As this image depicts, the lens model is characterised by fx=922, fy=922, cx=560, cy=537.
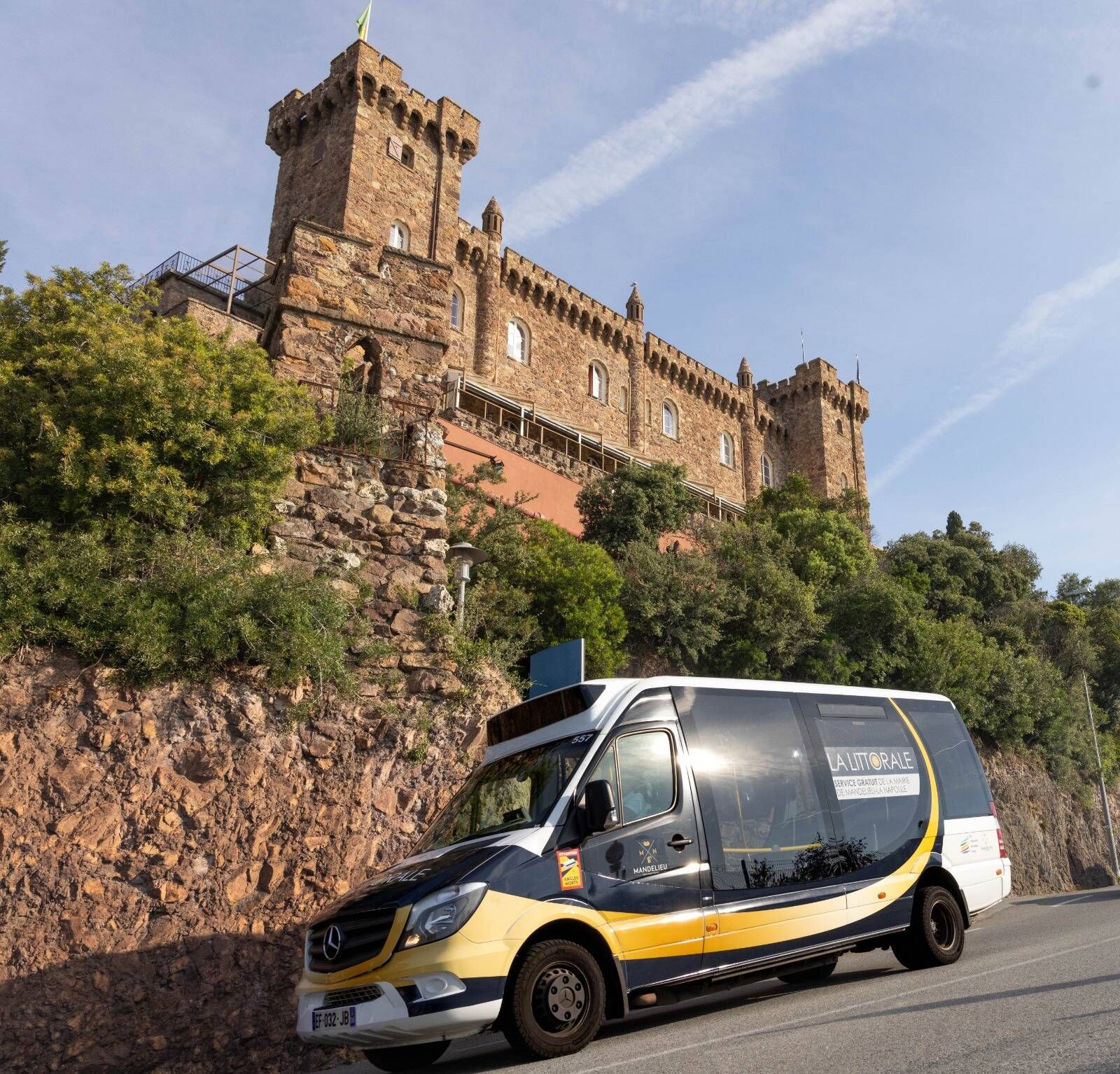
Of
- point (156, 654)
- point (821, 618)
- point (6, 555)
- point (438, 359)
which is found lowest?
point (156, 654)

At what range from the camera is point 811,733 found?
7234 mm

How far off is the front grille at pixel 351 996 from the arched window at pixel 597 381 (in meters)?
28.9

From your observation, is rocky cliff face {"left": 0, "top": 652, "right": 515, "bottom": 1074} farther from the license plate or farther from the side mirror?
the side mirror

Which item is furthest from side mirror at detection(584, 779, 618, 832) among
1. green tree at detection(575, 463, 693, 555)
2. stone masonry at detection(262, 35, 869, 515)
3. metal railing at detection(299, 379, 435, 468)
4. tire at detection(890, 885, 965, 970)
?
green tree at detection(575, 463, 693, 555)

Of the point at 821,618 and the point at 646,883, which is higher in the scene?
the point at 821,618

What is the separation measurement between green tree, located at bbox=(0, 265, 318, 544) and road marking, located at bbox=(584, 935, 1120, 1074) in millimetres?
7013

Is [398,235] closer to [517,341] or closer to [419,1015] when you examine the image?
[517,341]

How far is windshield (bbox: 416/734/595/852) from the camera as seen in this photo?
590 cm

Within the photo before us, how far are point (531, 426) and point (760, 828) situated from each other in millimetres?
18588

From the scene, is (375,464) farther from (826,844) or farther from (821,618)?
(821,618)

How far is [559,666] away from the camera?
34.3 ft

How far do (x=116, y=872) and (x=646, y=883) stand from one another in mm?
4539

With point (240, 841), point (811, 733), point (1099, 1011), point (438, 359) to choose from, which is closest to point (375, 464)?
point (438, 359)

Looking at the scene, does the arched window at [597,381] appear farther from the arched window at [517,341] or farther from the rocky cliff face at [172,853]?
the rocky cliff face at [172,853]
